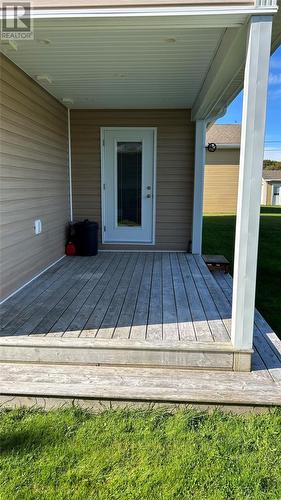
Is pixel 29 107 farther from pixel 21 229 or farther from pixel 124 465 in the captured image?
pixel 124 465

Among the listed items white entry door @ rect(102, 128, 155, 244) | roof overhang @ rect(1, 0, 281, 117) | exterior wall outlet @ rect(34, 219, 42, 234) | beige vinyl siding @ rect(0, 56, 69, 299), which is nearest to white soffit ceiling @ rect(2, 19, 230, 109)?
roof overhang @ rect(1, 0, 281, 117)

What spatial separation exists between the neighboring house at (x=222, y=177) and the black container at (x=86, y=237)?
11431 millimetres

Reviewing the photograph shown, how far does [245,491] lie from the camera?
159 centimetres

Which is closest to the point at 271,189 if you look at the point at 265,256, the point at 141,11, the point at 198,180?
the point at 265,256

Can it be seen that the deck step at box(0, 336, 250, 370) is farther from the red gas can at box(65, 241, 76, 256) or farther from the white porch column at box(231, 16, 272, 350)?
the red gas can at box(65, 241, 76, 256)

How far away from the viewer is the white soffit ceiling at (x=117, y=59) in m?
2.79

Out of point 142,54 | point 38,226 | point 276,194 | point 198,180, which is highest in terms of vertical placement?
point 142,54

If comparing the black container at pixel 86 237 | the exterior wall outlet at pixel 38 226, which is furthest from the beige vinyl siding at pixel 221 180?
the exterior wall outlet at pixel 38 226

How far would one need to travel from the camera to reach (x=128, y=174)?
5840 millimetres

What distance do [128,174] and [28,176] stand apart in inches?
85.9

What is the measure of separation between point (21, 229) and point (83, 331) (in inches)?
62.7

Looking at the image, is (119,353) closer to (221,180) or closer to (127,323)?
(127,323)

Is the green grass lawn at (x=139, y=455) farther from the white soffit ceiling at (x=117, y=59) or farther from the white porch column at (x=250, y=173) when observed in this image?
the white soffit ceiling at (x=117, y=59)

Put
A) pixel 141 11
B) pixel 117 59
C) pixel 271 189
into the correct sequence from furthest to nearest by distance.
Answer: pixel 271 189, pixel 117 59, pixel 141 11
